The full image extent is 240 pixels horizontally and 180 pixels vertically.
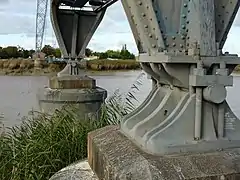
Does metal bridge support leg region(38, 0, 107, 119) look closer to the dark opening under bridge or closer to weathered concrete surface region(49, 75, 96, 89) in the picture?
weathered concrete surface region(49, 75, 96, 89)

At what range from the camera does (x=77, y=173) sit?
3178 millimetres

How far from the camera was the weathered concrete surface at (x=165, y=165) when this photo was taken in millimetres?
2404

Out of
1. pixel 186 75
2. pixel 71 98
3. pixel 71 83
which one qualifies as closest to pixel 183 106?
pixel 186 75

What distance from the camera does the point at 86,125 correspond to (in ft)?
17.1

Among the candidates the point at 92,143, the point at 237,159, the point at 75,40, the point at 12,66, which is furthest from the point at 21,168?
the point at 12,66

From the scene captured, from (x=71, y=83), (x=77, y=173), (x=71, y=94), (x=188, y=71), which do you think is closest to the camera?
(x=188, y=71)

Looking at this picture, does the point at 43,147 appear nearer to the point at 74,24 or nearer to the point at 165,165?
the point at 165,165

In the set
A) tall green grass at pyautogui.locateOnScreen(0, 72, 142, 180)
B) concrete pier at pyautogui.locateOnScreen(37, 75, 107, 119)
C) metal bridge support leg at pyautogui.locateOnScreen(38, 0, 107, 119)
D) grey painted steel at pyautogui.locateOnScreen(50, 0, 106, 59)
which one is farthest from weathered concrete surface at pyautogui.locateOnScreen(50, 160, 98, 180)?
grey painted steel at pyautogui.locateOnScreen(50, 0, 106, 59)

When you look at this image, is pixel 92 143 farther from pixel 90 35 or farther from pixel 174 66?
pixel 90 35

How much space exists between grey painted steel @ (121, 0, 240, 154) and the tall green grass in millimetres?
1377

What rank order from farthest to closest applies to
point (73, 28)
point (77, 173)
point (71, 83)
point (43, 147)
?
point (73, 28)
point (71, 83)
point (43, 147)
point (77, 173)

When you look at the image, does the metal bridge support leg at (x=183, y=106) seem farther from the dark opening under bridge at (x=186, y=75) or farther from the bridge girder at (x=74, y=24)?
the bridge girder at (x=74, y=24)

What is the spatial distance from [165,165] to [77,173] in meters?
0.98

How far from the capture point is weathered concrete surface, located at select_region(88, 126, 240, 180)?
2.40 m
